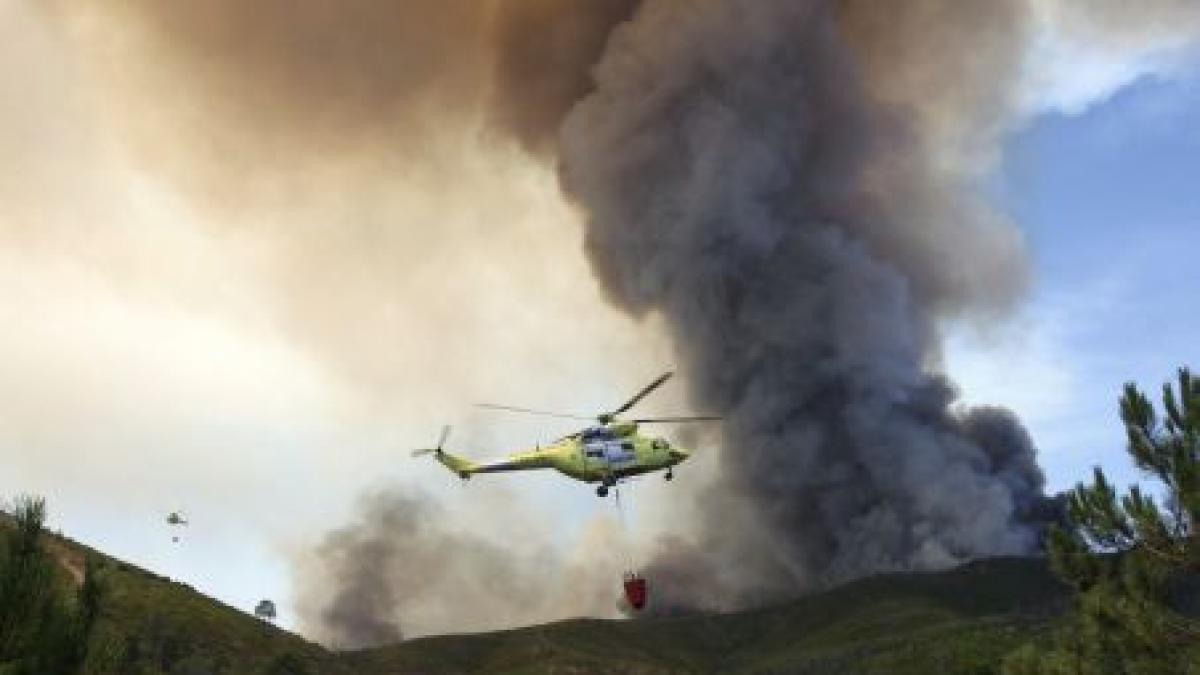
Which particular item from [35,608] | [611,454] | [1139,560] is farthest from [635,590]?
[35,608]

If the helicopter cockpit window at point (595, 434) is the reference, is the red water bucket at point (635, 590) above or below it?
below

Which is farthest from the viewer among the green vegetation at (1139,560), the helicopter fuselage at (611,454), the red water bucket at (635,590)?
the helicopter fuselage at (611,454)

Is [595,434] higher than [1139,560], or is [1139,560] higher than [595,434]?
[595,434]

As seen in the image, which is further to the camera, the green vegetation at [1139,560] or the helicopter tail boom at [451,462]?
the helicopter tail boom at [451,462]

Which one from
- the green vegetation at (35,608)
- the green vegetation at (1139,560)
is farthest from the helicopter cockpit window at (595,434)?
the green vegetation at (35,608)

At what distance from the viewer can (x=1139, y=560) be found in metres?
40.1

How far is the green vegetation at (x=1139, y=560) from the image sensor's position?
38.9 meters

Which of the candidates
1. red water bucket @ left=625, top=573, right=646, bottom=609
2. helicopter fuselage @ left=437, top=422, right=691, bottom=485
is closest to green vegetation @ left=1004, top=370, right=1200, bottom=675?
red water bucket @ left=625, top=573, right=646, bottom=609

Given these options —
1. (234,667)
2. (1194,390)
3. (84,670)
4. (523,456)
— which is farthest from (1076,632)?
(234,667)

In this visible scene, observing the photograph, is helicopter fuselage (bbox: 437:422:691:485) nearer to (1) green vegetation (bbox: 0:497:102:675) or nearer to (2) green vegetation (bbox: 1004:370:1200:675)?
(2) green vegetation (bbox: 1004:370:1200:675)

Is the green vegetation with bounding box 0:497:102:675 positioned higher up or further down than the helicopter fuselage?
further down

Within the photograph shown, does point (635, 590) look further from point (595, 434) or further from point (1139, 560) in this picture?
A: point (1139, 560)

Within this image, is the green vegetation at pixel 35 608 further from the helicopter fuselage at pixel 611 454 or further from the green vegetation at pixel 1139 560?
the helicopter fuselage at pixel 611 454

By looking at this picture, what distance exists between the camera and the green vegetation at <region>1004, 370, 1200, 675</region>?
3888 cm
